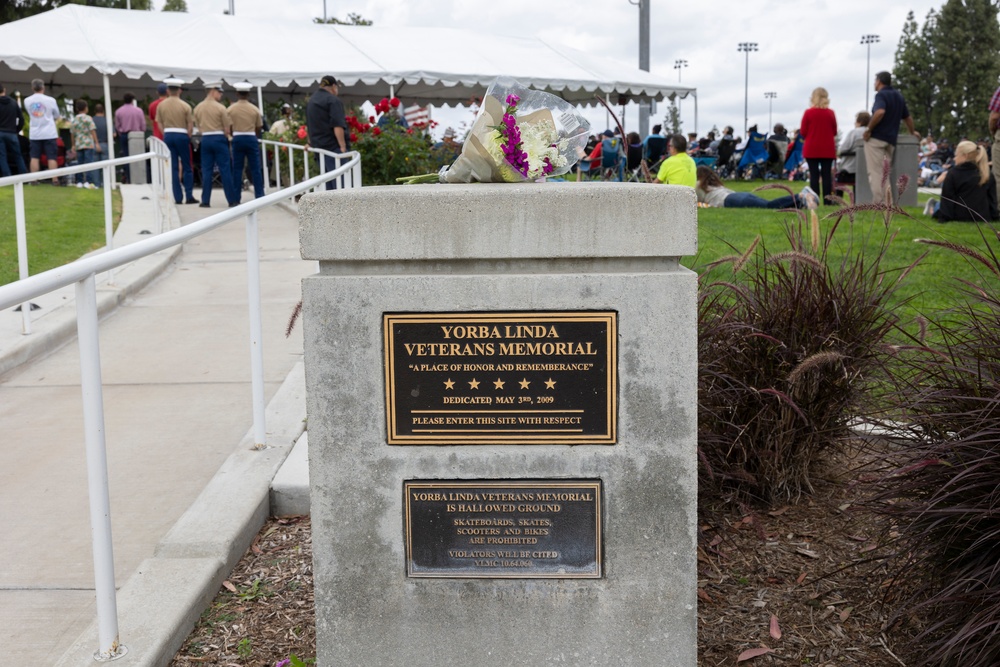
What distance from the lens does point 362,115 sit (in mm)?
36000

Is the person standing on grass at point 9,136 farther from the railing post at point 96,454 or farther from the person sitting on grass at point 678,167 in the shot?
the railing post at point 96,454

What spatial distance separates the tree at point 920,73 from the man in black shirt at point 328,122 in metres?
65.4

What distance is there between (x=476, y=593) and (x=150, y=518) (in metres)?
1.84

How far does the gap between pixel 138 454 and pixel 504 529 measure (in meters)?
2.67

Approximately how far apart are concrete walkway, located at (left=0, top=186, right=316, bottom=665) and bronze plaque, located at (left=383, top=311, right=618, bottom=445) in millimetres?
1045

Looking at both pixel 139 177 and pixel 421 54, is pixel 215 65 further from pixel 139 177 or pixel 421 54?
pixel 421 54

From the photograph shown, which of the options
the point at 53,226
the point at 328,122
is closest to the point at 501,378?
the point at 53,226

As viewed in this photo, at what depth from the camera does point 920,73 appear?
235 ft

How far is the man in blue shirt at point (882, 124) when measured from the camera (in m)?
13.4

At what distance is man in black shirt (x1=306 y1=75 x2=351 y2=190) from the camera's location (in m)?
13.7

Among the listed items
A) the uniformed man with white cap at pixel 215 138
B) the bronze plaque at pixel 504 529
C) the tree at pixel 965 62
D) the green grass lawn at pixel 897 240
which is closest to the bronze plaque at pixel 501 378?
the bronze plaque at pixel 504 529

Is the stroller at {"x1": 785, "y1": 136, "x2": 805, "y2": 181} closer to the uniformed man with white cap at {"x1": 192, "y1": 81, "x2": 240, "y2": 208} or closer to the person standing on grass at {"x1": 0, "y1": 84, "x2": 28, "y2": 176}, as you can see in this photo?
the uniformed man with white cap at {"x1": 192, "y1": 81, "x2": 240, "y2": 208}

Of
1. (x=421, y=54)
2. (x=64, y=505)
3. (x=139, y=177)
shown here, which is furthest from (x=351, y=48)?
(x=64, y=505)

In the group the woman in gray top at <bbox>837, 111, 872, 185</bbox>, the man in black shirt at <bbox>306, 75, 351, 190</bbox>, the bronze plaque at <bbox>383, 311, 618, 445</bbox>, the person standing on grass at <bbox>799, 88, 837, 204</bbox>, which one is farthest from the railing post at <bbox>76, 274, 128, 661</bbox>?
the woman in gray top at <bbox>837, 111, 872, 185</bbox>
